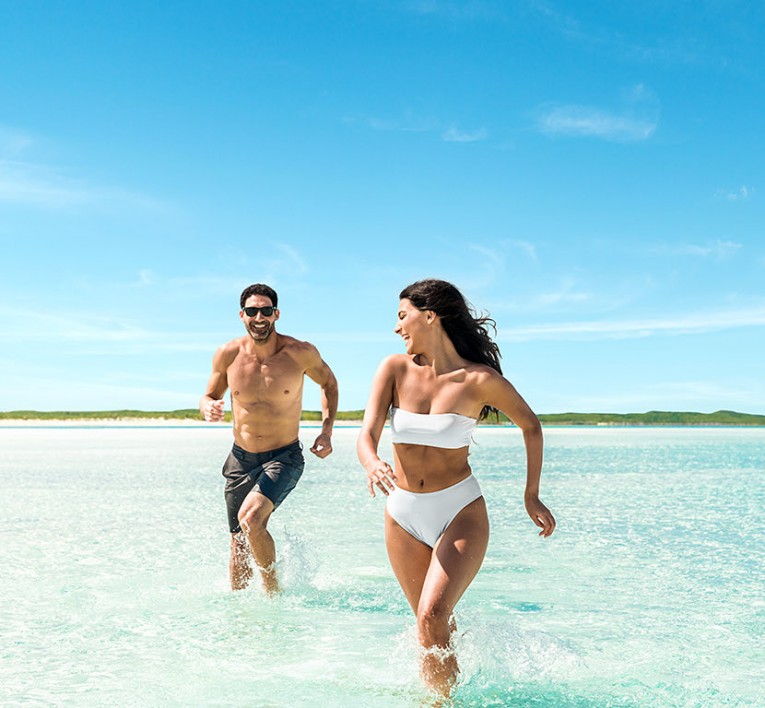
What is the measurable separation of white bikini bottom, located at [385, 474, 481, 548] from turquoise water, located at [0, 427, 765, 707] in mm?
640

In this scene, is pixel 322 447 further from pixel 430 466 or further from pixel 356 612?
pixel 430 466

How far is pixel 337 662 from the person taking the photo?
17.8ft

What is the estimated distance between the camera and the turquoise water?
4930mm

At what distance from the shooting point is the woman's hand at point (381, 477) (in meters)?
3.84

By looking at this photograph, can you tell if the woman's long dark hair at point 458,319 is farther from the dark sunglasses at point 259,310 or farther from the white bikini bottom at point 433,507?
the dark sunglasses at point 259,310

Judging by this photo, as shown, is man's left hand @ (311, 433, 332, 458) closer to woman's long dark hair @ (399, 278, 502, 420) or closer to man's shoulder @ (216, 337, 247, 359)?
man's shoulder @ (216, 337, 247, 359)

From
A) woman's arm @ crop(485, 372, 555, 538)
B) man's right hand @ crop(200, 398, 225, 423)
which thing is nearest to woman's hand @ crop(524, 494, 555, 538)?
woman's arm @ crop(485, 372, 555, 538)

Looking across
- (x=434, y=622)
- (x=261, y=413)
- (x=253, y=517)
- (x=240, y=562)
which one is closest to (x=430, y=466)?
(x=434, y=622)

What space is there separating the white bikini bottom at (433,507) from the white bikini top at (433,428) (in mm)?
214

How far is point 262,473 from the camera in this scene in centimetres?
697

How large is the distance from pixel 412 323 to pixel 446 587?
1246mm

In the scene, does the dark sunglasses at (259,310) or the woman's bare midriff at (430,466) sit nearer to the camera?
the woman's bare midriff at (430,466)

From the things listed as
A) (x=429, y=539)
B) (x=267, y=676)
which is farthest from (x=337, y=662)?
(x=429, y=539)

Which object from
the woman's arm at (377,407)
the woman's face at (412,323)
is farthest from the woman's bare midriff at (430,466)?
the woman's face at (412,323)
